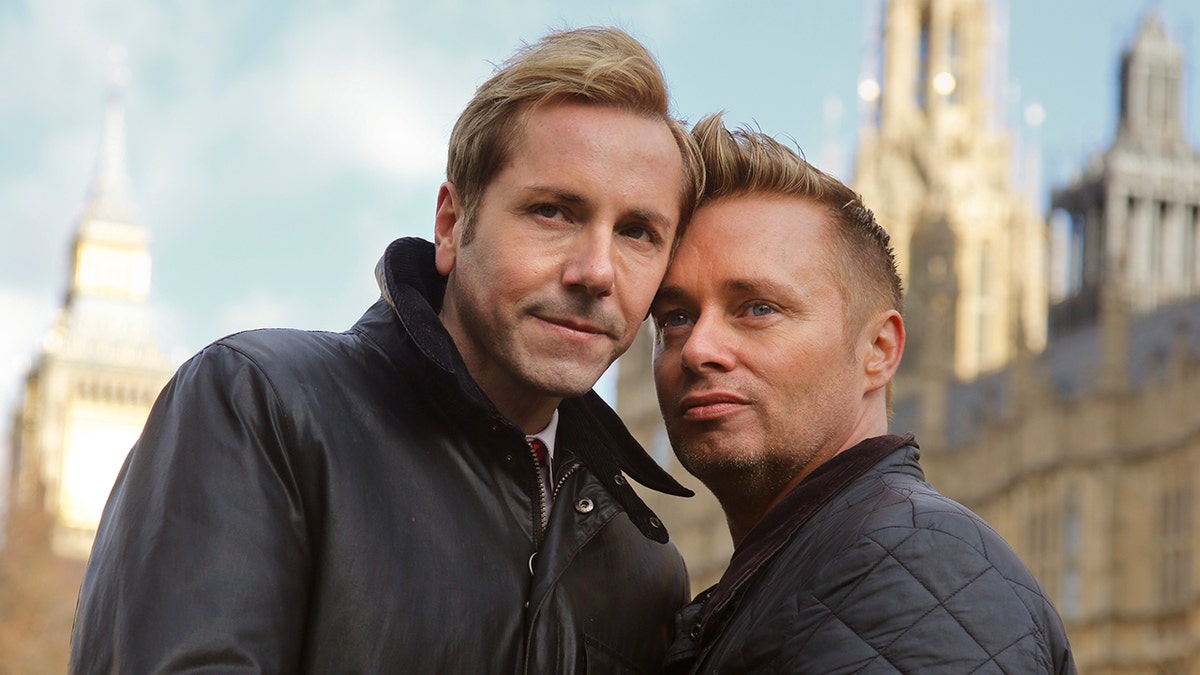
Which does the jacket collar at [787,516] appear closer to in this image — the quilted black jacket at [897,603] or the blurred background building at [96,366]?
the quilted black jacket at [897,603]

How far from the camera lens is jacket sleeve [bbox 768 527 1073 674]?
3543mm

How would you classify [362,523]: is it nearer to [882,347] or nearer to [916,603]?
[916,603]

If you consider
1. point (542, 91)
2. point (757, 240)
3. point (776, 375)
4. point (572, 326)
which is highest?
point (542, 91)

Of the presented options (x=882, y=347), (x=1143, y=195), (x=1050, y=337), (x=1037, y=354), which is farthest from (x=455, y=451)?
(x=1143, y=195)

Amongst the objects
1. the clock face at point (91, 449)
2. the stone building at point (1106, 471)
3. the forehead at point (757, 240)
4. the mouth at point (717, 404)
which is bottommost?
the clock face at point (91, 449)

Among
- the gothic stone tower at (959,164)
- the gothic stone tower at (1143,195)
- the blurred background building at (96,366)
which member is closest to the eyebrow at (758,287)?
the gothic stone tower at (1143,195)

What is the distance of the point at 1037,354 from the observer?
45031 mm

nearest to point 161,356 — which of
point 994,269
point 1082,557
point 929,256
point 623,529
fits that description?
point 994,269

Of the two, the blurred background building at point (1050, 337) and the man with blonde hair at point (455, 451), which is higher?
the man with blonde hair at point (455, 451)

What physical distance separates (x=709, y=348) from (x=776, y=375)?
6.5 inches

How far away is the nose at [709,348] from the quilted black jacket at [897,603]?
546mm

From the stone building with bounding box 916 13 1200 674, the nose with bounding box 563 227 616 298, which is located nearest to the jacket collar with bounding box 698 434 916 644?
the nose with bounding box 563 227 616 298

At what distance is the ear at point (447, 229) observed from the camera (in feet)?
14.0

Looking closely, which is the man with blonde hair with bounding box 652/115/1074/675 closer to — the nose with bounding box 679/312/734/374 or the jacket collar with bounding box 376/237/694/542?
the nose with bounding box 679/312/734/374
